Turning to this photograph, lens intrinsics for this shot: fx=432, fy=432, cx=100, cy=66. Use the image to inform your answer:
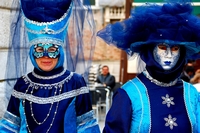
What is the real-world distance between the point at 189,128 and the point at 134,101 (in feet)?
1.31

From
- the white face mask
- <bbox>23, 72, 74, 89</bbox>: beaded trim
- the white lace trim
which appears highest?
the white face mask

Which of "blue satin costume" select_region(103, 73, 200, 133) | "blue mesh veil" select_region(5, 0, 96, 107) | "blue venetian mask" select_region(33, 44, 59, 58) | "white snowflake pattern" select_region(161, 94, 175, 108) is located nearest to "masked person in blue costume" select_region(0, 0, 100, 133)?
"blue venetian mask" select_region(33, 44, 59, 58)

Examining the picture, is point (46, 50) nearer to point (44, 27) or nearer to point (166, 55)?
→ point (44, 27)

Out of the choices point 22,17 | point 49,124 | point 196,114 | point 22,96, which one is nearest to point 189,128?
point 196,114

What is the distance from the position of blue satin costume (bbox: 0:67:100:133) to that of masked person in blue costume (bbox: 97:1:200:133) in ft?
1.39

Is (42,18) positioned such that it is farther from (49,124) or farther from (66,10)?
(49,124)

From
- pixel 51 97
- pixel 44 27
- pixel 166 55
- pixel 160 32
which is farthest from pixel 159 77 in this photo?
pixel 44 27

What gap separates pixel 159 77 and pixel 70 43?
1.02 meters

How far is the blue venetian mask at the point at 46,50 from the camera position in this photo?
3.19 metres

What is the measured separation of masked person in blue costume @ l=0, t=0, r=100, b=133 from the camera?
3.21 meters

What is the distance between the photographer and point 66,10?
3307mm

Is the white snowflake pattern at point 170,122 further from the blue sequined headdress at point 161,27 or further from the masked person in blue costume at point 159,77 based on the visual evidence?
the blue sequined headdress at point 161,27

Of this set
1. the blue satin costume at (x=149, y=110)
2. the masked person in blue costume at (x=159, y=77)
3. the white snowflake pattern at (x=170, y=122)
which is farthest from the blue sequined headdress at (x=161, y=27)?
the white snowflake pattern at (x=170, y=122)

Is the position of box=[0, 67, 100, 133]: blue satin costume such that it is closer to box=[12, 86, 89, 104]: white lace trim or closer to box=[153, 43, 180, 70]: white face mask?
box=[12, 86, 89, 104]: white lace trim
